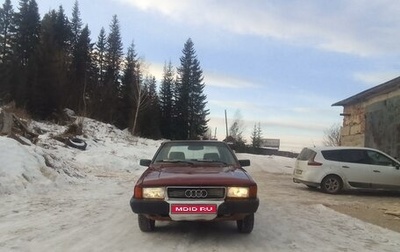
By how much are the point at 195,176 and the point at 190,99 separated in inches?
2923

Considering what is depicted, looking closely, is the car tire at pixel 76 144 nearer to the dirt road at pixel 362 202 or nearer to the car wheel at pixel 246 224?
the dirt road at pixel 362 202

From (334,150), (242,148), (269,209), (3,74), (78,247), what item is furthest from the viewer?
(242,148)

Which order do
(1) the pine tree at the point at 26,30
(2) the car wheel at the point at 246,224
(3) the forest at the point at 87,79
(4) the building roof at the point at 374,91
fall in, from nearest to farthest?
(2) the car wheel at the point at 246,224, (4) the building roof at the point at 374,91, (3) the forest at the point at 87,79, (1) the pine tree at the point at 26,30

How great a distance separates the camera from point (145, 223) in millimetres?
6695

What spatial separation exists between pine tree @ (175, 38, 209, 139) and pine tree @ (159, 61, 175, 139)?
1661 mm

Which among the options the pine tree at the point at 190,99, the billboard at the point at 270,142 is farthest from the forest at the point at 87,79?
the billboard at the point at 270,142

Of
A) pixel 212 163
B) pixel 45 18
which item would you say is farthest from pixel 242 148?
pixel 212 163

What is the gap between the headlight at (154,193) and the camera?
6.14 metres

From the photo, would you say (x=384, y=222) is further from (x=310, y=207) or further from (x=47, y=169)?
(x=47, y=169)

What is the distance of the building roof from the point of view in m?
18.8

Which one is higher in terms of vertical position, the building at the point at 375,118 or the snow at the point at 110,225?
the building at the point at 375,118

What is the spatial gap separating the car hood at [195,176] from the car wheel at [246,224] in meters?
0.61

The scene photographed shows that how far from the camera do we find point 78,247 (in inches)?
228

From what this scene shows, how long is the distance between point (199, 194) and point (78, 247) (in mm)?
1707
